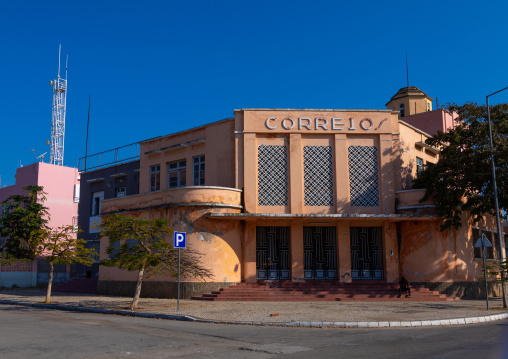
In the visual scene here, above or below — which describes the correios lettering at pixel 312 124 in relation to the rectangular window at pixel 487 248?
above

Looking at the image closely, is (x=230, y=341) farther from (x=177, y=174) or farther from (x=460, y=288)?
(x=177, y=174)

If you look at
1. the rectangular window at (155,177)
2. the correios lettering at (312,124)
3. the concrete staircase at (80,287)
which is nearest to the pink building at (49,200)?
the concrete staircase at (80,287)

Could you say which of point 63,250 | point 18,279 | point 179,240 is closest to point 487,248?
point 179,240

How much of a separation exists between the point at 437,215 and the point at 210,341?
15905 millimetres

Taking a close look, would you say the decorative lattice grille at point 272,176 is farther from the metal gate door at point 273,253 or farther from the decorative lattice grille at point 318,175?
the metal gate door at point 273,253

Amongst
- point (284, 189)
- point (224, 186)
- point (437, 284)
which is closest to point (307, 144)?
point (284, 189)

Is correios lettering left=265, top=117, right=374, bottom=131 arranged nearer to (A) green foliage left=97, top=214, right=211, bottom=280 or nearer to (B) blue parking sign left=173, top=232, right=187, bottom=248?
(A) green foliage left=97, top=214, right=211, bottom=280

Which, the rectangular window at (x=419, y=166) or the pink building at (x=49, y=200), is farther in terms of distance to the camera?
the pink building at (x=49, y=200)

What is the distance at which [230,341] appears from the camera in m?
10.2

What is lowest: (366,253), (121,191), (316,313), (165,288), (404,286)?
(316,313)

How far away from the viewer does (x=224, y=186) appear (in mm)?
25031

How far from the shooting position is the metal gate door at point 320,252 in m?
23.8

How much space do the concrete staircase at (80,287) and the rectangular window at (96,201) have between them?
574 centimetres

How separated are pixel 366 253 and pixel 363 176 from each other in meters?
3.84
